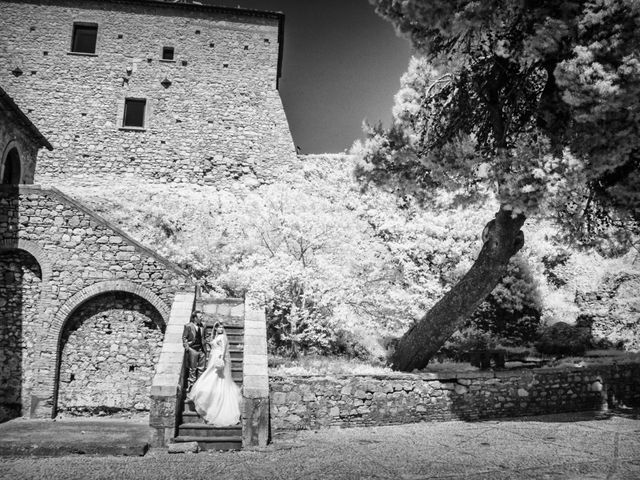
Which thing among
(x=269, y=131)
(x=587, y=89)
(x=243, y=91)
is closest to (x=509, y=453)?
(x=587, y=89)

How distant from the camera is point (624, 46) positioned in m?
6.91

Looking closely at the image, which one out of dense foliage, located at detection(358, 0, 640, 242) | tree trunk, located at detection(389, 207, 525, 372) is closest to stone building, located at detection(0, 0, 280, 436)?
dense foliage, located at detection(358, 0, 640, 242)

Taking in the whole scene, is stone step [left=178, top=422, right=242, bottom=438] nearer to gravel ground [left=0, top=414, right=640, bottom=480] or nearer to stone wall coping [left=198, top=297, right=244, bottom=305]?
gravel ground [left=0, top=414, right=640, bottom=480]

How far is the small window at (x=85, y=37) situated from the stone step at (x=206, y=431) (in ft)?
74.0

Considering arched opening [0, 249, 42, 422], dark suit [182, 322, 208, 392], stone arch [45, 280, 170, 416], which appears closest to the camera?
dark suit [182, 322, 208, 392]

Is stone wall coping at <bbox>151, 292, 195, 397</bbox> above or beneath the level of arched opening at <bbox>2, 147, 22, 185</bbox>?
beneath

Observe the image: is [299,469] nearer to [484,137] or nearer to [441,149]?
[441,149]

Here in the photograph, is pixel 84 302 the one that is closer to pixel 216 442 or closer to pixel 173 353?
pixel 173 353

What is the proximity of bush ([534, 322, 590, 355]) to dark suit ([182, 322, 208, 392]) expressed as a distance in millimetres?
9362

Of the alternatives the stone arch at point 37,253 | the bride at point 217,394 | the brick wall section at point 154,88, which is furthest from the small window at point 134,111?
the bride at point 217,394

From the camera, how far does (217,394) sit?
8.27 m

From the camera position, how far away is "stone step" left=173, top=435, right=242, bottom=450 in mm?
7469

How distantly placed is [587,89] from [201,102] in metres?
20.3

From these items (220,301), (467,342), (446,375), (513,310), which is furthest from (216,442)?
(513,310)
